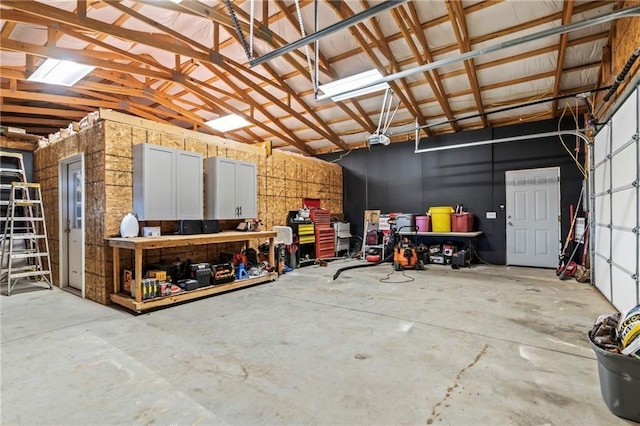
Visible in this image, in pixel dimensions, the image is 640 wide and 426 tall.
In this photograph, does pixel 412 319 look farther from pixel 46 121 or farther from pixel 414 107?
A: pixel 46 121

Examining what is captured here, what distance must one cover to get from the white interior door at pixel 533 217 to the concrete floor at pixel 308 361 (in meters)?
2.69

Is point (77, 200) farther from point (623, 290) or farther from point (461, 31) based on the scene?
point (623, 290)

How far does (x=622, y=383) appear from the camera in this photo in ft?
5.94

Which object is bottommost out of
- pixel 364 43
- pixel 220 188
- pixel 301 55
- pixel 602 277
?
pixel 602 277

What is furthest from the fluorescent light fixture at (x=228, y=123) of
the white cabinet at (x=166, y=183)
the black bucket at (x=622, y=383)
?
the black bucket at (x=622, y=383)

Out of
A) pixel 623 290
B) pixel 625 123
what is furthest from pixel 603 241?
pixel 625 123

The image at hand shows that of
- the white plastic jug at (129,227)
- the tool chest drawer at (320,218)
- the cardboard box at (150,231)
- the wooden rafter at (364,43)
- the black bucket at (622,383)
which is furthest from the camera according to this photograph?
the tool chest drawer at (320,218)

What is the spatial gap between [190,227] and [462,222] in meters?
6.27

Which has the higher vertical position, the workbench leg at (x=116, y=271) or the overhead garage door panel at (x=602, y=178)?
the overhead garage door panel at (x=602, y=178)

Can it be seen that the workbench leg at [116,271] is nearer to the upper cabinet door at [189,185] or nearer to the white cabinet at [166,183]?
the white cabinet at [166,183]

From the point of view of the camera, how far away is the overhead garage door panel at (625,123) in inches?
131

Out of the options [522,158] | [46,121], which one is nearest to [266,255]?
[522,158]

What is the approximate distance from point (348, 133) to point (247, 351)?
309 inches

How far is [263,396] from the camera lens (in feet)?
7.01
